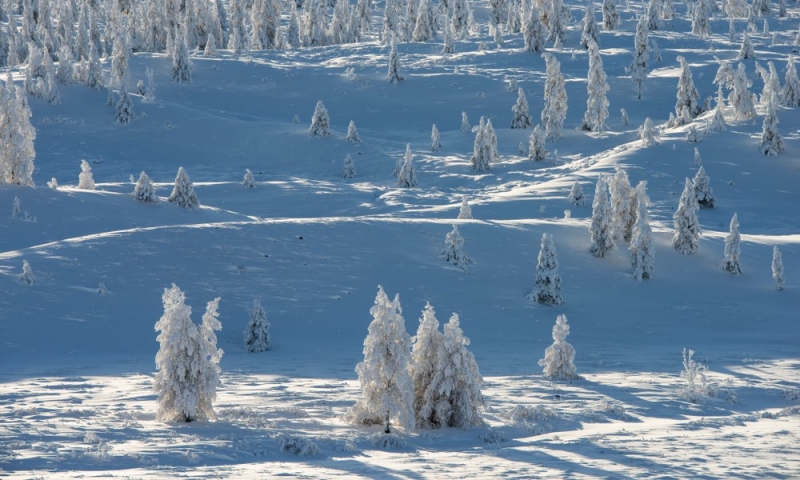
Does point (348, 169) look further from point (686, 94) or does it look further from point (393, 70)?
point (686, 94)

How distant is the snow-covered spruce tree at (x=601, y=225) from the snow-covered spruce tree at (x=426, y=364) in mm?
17616

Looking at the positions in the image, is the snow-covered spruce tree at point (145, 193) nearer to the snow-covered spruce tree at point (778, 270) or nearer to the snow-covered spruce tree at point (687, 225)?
the snow-covered spruce tree at point (687, 225)

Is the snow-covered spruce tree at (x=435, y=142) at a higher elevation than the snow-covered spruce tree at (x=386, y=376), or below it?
higher

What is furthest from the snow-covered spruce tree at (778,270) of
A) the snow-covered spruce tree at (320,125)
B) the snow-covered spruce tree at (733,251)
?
the snow-covered spruce tree at (320,125)

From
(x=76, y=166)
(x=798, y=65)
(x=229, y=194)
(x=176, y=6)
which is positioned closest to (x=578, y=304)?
(x=229, y=194)

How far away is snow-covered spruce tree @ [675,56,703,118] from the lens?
192 ft

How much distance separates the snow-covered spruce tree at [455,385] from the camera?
18.2 metres

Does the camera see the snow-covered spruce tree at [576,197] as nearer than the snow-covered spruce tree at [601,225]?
No

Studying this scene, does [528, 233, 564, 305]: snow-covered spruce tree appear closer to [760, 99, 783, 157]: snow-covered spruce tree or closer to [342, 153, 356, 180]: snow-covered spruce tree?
[760, 99, 783, 157]: snow-covered spruce tree

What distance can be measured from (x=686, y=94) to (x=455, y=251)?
100 ft

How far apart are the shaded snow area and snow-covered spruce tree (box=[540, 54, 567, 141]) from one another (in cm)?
80

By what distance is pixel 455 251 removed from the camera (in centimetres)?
3381

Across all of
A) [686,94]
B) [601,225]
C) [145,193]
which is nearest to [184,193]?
[145,193]

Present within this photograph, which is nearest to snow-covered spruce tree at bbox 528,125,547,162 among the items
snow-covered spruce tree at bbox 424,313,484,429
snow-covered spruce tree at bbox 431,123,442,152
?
snow-covered spruce tree at bbox 431,123,442,152
